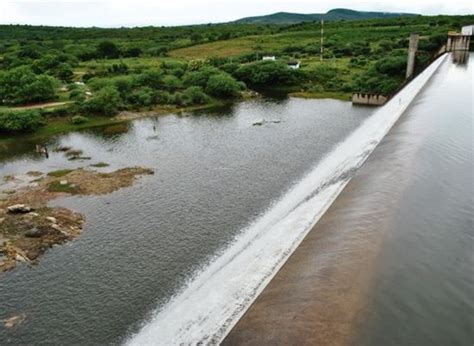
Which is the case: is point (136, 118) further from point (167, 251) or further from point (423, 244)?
point (423, 244)

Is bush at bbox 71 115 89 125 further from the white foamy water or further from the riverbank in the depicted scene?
the white foamy water

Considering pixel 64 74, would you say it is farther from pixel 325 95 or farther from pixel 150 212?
pixel 150 212

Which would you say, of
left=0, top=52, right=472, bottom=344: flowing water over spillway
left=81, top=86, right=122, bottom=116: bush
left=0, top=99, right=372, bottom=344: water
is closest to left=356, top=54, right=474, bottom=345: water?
left=0, top=52, right=472, bottom=344: flowing water over spillway

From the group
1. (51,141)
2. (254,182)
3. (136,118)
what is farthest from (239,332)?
(136,118)

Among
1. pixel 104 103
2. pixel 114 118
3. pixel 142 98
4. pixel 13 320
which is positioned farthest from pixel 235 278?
pixel 142 98

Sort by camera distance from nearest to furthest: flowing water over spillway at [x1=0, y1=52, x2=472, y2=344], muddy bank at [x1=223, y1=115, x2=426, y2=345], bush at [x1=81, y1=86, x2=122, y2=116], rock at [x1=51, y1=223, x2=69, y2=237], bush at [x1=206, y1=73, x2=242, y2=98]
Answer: muddy bank at [x1=223, y1=115, x2=426, y2=345] < flowing water over spillway at [x1=0, y1=52, x2=472, y2=344] < rock at [x1=51, y1=223, x2=69, y2=237] < bush at [x1=81, y1=86, x2=122, y2=116] < bush at [x1=206, y1=73, x2=242, y2=98]
